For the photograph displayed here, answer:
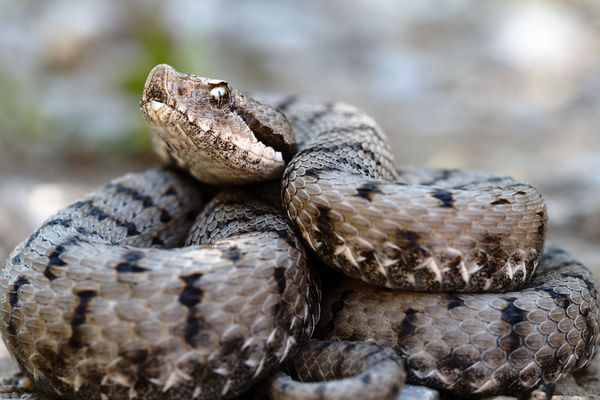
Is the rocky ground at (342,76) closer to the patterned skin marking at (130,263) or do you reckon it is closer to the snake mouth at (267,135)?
the snake mouth at (267,135)

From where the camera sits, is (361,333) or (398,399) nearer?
(398,399)

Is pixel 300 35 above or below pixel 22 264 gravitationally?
above

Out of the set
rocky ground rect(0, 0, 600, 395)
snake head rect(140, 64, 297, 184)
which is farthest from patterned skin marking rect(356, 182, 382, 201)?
rocky ground rect(0, 0, 600, 395)

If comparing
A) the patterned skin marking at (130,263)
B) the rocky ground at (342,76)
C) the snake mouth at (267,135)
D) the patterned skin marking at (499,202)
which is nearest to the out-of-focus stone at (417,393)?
the patterned skin marking at (499,202)

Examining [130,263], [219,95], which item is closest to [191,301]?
[130,263]

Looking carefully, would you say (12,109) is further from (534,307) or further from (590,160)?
(534,307)

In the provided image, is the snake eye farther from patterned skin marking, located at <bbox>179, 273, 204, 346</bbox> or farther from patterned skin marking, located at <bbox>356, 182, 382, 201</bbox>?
patterned skin marking, located at <bbox>179, 273, 204, 346</bbox>

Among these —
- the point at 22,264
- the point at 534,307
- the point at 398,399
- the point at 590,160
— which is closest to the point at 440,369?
the point at 398,399
